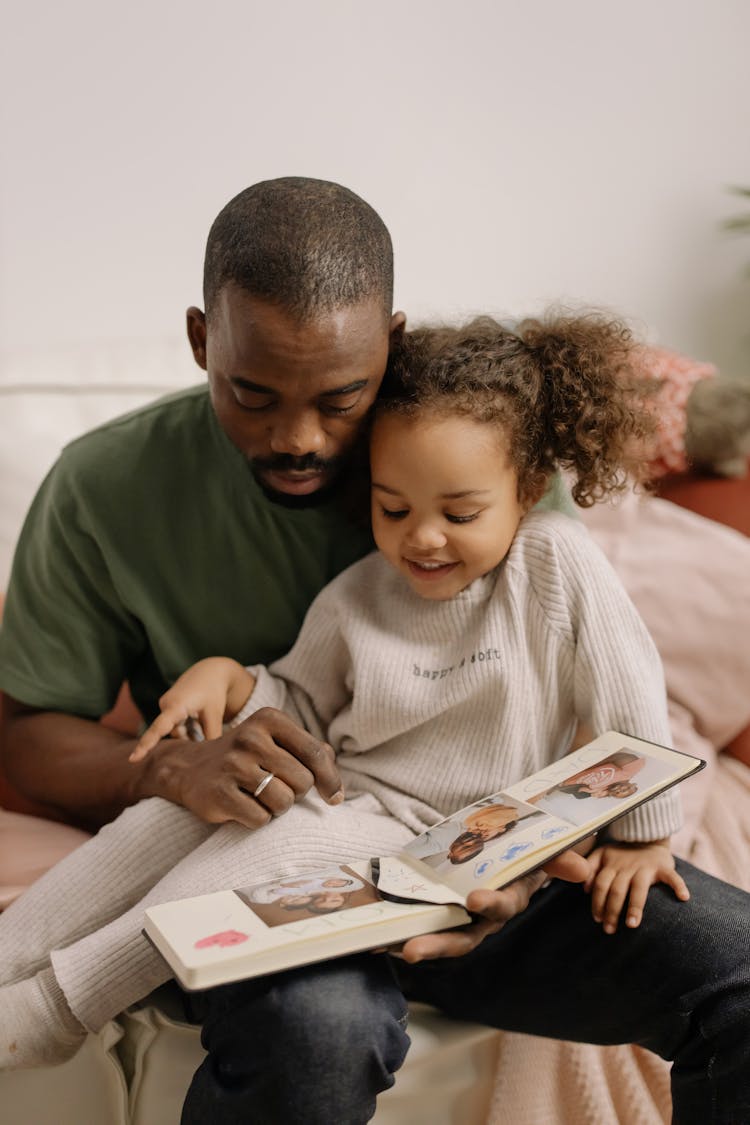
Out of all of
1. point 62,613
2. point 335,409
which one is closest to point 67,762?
point 62,613

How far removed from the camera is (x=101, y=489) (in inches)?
52.6

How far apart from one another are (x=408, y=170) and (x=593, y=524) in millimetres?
850

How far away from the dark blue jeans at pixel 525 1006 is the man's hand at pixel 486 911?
0.07m

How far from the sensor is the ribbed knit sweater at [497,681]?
3.69 feet

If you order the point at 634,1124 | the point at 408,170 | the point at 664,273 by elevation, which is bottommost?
the point at 634,1124

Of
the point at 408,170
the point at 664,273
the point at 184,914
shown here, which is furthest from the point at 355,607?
the point at 664,273

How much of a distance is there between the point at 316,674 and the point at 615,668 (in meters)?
0.34

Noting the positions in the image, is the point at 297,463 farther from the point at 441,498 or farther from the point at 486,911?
the point at 486,911

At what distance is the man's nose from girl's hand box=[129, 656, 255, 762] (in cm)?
26

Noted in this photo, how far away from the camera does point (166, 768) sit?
1163 mm

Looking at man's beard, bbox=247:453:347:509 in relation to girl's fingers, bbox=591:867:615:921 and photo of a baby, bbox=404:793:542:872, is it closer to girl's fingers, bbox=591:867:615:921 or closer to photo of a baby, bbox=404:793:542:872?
photo of a baby, bbox=404:793:542:872

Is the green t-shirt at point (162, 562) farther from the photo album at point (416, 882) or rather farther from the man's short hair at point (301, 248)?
the photo album at point (416, 882)

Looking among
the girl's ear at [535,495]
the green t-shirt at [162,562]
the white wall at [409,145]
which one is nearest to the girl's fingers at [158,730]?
the green t-shirt at [162,562]

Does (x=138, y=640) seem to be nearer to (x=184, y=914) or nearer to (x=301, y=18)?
(x=184, y=914)
